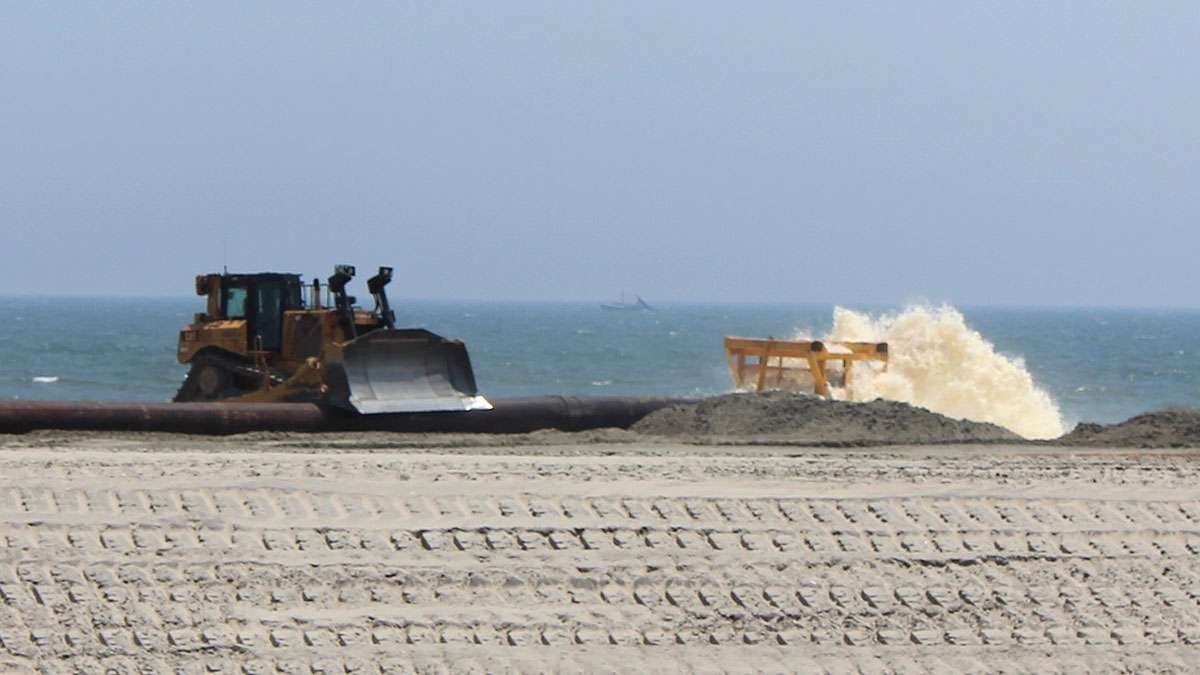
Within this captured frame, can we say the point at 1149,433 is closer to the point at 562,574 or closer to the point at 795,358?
the point at 795,358

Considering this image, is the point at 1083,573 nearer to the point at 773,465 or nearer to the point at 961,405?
the point at 773,465

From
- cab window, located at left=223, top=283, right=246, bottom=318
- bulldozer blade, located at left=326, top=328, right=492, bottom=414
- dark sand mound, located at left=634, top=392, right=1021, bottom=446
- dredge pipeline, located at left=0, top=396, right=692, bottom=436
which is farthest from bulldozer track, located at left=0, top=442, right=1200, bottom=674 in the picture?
cab window, located at left=223, top=283, right=246, bottom=318

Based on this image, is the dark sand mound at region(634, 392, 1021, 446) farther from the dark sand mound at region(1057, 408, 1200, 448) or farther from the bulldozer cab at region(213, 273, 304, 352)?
the bulldozer cab at region(213, 273, 304, 352)

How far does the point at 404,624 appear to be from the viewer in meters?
7.86

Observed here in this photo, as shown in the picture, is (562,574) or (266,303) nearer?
(562,574)

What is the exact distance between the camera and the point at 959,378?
912 inches

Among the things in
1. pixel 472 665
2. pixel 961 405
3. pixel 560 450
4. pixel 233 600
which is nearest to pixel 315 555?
pixel 233 600

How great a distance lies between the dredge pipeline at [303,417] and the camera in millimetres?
14828

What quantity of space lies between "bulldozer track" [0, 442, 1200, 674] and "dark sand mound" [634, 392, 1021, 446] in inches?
223

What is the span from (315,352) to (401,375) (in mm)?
1920

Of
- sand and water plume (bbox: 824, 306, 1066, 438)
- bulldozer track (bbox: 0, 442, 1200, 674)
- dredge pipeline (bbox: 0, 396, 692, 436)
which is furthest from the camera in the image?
sand and water plume (bbox: 824, 306, 1066, 438)

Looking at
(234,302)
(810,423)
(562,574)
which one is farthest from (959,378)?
(562,574)

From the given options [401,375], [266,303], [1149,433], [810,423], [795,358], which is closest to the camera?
[1149,433]

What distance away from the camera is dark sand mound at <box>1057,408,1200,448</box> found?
48.6 feet
